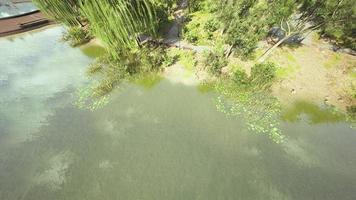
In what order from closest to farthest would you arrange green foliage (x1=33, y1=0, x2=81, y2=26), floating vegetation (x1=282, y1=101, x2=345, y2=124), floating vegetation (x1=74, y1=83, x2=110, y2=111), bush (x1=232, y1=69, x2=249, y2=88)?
floating vegetation (x1=282, y1=101, x2=345, y2=124), floating vegetation (x1=74, y1=83, x2=110, y2=111), bush (x1=232, y1=69, x2=249, y2=88), green foliage (x1=33, y1=0, x2=81, y2=26)

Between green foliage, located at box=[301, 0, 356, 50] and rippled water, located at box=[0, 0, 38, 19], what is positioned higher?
rippled water, located at box=[0, 0, 38, 19]

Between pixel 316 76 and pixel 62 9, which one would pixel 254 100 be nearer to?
pixel 316 76

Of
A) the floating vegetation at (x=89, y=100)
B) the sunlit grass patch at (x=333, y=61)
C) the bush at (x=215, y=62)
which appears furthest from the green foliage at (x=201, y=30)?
the sunlit grass patch at (x=333, y=61)

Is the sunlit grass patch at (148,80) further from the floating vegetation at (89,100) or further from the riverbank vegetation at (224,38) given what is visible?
the floating vegetation at (89,100)

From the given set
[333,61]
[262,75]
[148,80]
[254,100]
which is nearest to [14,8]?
[148,80]

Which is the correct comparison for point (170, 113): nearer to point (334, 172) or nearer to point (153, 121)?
point (153, 121)

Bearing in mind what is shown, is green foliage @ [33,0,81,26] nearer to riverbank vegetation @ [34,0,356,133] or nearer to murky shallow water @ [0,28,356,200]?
riverbank vegetation @ [34,0,356,133]

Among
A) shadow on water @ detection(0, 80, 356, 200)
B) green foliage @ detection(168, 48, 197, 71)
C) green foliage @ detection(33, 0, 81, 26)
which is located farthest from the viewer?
green foliage @ detection(33, 0, 81, 26)

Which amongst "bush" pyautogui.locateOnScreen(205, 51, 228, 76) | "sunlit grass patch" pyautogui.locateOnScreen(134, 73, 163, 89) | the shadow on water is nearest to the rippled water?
"sunlit grass patch" pyautogui.locateOnScreen(134, 73, 163, 89)
